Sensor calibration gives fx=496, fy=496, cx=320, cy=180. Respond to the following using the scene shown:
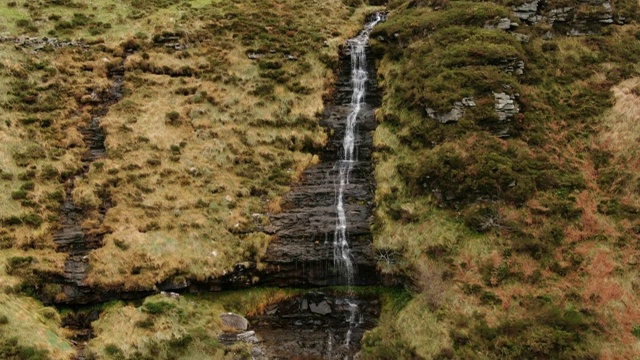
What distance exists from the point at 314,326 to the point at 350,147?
15409 millimetres

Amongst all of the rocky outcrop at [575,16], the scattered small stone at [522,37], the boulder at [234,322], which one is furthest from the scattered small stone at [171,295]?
the rocky outcrop at [575,16]

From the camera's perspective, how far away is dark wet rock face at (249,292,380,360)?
26359 millimetres

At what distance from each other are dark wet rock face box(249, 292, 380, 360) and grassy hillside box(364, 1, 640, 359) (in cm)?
152

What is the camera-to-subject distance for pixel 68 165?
112ft

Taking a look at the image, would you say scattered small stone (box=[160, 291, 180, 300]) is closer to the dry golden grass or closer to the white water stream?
the dry golden grass

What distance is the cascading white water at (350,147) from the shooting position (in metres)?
30.3

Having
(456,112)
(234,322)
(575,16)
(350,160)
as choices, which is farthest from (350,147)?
(575,16)

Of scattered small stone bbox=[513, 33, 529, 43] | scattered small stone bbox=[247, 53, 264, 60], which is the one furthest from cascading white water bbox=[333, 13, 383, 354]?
scattered small stone bbox=[513, 33, 529, 43]

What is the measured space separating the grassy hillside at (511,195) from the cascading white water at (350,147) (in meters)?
2.21

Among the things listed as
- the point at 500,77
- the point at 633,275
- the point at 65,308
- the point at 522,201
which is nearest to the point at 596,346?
the point at 633,275

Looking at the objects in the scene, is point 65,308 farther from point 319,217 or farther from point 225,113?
point 225,113

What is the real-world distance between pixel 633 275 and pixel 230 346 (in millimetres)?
21508

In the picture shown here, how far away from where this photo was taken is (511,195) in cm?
3009

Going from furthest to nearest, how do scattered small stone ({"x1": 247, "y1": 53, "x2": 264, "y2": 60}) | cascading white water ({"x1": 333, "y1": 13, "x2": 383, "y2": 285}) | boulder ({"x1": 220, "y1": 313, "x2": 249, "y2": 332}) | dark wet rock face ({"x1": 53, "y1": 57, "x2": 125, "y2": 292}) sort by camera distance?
scattered small stone ({"x1": 247, "y1": 53, "x2": 264, "y2": 60}) < cascading white water ({"x1": 333, "y1": 13, "x2": 383, "y2": 285}) < dark wet rock face ({"x1": 53, "y1": 57, "x2": 125, "y2": 292}) < boulder ({"x1": 220, "y1": 313, "x2": 249, "y2": 332})
